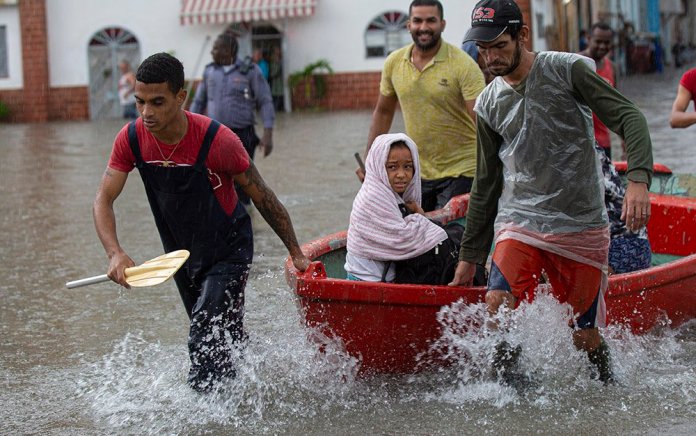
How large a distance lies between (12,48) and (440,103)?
2517 centimetres

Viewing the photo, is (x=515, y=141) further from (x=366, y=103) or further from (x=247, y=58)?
(x=366, y=103)

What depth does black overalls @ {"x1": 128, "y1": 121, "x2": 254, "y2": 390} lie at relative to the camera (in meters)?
4.79

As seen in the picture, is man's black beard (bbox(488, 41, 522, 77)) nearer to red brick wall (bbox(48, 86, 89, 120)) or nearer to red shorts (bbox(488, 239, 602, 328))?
red shorts (bbox(488, 239, 602, 328))

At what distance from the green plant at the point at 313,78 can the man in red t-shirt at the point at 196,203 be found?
24.4 metres

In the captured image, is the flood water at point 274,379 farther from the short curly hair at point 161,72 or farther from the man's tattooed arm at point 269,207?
the short curly hair at point 161,72

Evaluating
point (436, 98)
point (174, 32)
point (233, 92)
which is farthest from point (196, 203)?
point (174, 32)

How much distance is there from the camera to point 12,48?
30016 millimetres

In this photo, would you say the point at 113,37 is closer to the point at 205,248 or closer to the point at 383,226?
the point at 383,226

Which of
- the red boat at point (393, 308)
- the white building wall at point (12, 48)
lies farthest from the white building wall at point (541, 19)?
the red boat at point (393, 308)

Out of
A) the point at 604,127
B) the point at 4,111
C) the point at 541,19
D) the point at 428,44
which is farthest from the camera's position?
the point at 541,19

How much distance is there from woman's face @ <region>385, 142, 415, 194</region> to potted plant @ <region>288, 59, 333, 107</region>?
78.3 feet

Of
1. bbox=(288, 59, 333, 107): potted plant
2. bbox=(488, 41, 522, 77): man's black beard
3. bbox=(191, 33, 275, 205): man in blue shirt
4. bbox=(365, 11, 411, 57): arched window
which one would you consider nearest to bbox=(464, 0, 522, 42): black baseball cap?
bbox=(488, 41, 522, 77): man's black beard

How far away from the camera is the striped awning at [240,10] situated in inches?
1129

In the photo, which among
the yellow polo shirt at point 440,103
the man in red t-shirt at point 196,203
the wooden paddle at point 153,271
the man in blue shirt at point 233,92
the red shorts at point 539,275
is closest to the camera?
the wooden paddle at point 153,271
